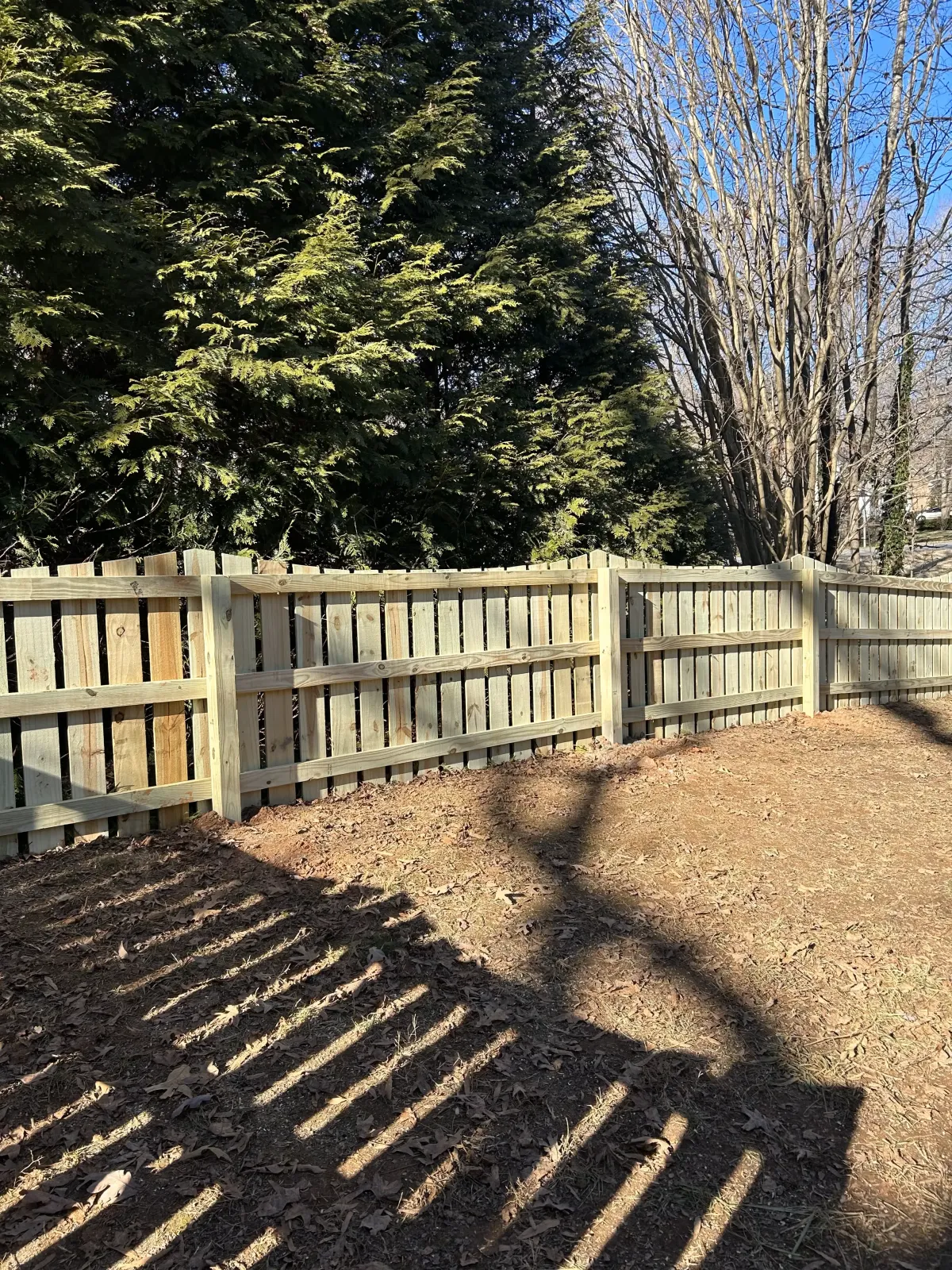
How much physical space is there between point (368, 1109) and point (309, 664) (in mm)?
2743

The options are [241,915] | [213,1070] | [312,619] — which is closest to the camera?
[213,1070]

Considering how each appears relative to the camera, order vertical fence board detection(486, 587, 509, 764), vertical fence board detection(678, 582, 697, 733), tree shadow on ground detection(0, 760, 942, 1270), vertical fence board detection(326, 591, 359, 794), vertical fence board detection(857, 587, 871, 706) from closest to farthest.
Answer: tree shadow on ground detection(0, 760, 942, 1270), vertical fence board detection(326, 591, 359, 794), vertical fence board detection(486, 587, 509, 764), vertical fence board detection(678, 582, 697, 733), vertical fence board detection(857, 587, 871, 706)

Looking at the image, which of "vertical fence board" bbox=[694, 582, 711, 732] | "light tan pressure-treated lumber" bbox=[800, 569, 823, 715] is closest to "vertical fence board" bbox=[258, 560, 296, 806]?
"vertical fence board" bbox=[694, 582, 711, 732]

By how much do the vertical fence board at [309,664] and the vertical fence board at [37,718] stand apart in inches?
49.7

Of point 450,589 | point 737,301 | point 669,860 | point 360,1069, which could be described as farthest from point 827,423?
point 360,1069

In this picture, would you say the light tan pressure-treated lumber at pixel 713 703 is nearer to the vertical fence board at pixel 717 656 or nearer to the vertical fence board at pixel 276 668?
the vertical fence board at pixel 717 656

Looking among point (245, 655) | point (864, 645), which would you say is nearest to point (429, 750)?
point (245, 655)

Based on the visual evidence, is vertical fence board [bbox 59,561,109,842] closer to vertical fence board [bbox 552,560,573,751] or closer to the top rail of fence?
the top rail of fence

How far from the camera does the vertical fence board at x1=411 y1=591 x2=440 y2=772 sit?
17.0 feet

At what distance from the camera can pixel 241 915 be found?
3389 millimetres

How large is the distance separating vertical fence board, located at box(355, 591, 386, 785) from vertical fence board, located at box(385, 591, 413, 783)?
0.05 metres

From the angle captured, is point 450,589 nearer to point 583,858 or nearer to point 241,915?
point 583,858

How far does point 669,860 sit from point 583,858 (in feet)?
1.39

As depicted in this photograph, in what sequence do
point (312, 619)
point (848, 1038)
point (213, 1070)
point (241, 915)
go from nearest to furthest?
point (213, 1070)
point (848, 1038)
point (241, 915)
point (312, 619)
